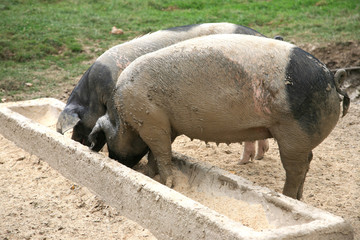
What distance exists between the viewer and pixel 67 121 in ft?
20.1

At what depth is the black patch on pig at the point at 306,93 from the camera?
4102 mm

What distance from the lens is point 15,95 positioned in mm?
9070

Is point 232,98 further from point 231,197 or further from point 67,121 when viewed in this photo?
point 67,121

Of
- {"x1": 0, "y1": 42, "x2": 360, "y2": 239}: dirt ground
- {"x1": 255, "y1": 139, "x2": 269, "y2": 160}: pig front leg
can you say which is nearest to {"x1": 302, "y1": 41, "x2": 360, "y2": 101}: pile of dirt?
{"x1": 0, "y1": 42, "x2": 360, "y2": 239}: dirt ground

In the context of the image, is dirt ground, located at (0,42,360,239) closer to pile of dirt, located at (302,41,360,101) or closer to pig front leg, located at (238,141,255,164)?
pig front leg, located at (238,141,255,164)

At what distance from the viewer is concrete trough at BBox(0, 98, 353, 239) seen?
11.5 feet

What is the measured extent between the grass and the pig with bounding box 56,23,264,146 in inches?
120

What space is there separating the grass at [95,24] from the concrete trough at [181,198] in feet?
13.0

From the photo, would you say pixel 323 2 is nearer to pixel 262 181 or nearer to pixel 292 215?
pixel 262 181

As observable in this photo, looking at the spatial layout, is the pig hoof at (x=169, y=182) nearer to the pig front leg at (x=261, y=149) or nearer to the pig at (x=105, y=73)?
the pig at (x=105, y=73)

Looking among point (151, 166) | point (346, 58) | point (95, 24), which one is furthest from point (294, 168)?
point (95, 24)

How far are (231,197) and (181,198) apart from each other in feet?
2.20

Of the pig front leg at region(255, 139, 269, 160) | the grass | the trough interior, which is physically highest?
the trough interior

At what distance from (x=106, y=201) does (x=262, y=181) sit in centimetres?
178
